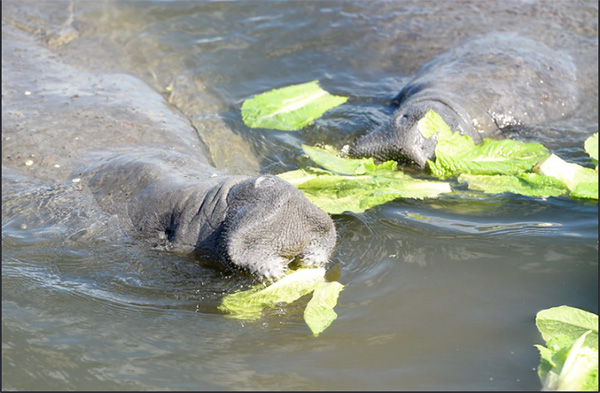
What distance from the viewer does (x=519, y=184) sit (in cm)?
543

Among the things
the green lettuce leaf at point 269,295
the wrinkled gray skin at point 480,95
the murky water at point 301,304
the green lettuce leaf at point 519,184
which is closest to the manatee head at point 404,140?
the wrinkled gray skin at point 480,95

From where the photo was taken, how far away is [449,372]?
3.46 m

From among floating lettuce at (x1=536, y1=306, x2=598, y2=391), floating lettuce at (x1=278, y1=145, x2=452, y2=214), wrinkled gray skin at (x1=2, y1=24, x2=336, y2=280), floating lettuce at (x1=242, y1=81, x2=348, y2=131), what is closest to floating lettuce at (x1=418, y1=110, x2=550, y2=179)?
floating lettuce at (x1=278, y1=145, x2=452, y2=214)

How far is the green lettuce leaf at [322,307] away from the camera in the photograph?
3.75 meters

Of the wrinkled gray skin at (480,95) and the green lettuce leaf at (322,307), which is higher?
the wrinkled gray skin at (480,95)

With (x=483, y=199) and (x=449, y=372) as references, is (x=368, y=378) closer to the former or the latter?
(x=449, y=372)

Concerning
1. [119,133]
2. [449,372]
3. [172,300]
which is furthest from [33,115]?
[449,372]

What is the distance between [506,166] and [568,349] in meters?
2.52

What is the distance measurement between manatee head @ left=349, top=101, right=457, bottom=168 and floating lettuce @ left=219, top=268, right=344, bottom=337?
6.62 feet

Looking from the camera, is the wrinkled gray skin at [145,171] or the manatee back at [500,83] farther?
the manatee back at [500,83]

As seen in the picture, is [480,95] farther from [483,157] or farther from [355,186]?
[355,186]

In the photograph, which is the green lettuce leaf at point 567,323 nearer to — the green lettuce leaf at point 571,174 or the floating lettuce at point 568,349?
the floating lettuce at point 568,349

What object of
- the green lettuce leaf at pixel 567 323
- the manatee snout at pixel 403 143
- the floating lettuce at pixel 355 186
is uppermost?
the manatee snout at pixel 403 143

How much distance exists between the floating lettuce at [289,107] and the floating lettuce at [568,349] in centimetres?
358
